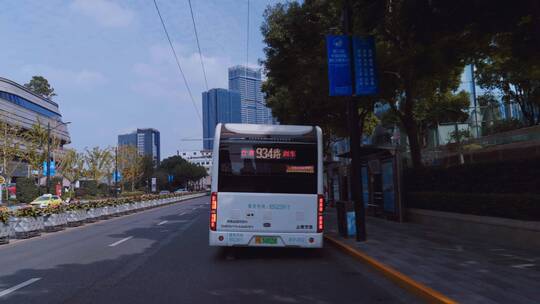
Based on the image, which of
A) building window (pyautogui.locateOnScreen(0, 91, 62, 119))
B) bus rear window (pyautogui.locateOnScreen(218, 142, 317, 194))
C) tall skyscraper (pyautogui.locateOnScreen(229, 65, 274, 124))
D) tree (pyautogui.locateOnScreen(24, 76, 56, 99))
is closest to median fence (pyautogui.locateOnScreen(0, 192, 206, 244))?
bus rear window (pyautogui.locateOnScreen(218, 142, 317, 194))

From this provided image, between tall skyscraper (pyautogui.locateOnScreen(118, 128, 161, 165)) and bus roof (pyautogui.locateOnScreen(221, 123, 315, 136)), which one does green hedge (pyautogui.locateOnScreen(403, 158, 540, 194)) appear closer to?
bus roof (pyautogui.locateOnScreen(221, 123, 315, 136))

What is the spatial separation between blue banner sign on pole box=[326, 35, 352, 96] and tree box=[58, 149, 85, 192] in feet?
200

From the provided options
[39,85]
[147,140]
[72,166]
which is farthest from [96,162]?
[147,140]

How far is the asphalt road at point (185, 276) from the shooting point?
7195 mm

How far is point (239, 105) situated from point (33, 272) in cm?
2377

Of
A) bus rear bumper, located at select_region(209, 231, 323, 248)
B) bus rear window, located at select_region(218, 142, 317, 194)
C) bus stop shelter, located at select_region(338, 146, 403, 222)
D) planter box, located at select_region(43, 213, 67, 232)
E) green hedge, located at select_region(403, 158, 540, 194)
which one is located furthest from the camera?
planter box, located at select_region(43, 213, 67, 232)

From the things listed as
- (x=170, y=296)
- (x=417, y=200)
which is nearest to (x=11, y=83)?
(x=417, y=200)

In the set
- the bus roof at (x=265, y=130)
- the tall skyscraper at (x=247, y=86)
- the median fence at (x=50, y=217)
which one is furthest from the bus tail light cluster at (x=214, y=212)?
the tall skyscraper at (x=247, y=86)

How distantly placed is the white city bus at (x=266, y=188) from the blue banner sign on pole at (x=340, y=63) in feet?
7.84

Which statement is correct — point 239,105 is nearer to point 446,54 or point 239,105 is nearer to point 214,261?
point 446,54

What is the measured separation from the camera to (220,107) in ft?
102

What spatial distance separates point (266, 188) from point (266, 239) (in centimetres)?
110

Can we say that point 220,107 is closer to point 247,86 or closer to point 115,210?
point 247,86

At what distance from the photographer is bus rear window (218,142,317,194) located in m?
10.6
